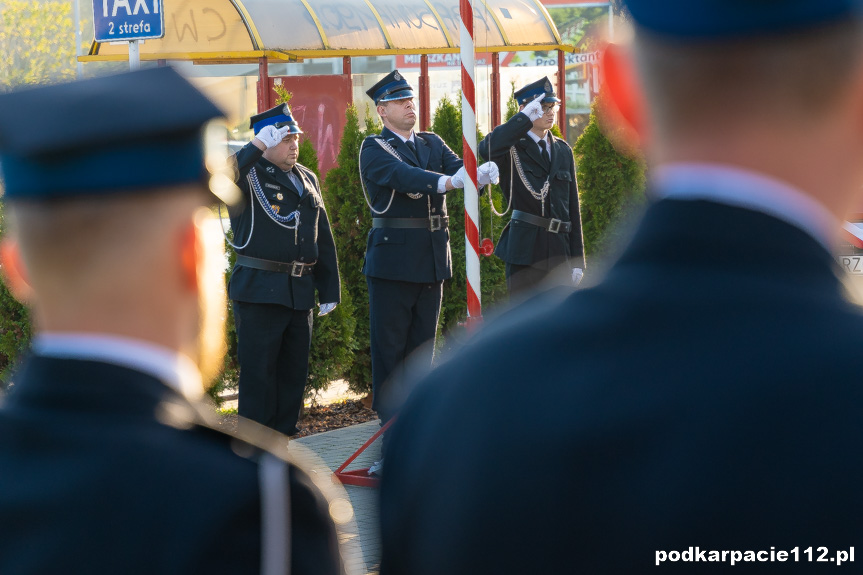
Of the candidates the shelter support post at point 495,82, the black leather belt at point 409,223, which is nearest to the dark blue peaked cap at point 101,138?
the black leather belt at point 409,223

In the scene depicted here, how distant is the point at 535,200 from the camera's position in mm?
7633

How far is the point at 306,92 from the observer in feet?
52.8

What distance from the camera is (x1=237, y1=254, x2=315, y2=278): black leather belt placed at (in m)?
6.11

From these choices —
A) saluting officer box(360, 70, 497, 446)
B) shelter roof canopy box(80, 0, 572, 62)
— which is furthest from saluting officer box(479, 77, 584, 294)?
shelter roof canopy box(80, 0, 572, 62)

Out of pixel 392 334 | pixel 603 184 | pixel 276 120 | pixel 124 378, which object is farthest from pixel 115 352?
pixel 603 184

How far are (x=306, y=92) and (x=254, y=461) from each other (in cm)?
1528

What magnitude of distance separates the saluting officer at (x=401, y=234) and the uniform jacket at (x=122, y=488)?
5294mm

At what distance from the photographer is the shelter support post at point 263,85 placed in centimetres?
1457

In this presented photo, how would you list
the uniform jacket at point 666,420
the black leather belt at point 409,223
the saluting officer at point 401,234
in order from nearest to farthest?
1. the uniform jacket at point 666,420
2. the saluting officer at point 401,234
3. the black leather belt at point 409,223

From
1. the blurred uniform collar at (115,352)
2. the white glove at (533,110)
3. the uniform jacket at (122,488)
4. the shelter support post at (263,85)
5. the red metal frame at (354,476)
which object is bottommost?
the red metal frame at (354,476)

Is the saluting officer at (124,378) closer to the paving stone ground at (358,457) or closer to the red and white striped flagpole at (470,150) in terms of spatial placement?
the paving stone ground at (358,457)

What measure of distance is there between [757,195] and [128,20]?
595 cm

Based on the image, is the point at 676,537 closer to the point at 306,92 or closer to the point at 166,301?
the point at 166,301

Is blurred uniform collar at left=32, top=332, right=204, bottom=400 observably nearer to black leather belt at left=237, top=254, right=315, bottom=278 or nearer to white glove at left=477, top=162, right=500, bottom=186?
black leather belt at left=237, top=254, right=315, bottom=278
